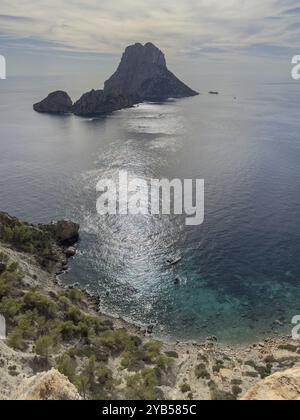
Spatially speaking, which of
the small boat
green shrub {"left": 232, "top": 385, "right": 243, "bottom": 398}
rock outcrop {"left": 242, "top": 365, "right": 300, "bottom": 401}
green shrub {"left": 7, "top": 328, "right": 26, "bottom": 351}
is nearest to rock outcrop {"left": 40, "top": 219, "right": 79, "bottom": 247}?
the small boat

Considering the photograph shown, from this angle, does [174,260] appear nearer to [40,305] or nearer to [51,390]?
[40,305]

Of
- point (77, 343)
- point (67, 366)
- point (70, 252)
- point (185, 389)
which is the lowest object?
point (185, 389)

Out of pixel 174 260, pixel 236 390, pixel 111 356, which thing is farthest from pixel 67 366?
pixel 174 260

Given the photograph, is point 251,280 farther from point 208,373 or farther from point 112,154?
point 112,154

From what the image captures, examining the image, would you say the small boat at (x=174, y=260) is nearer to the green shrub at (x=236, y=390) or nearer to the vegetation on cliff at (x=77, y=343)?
the vegetation on cliff at (x=77, y=343)
